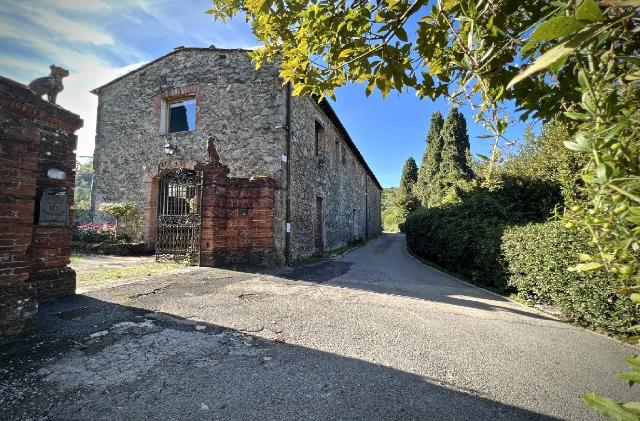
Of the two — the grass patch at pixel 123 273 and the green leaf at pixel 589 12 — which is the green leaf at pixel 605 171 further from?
the grass patch at pixel 123 273

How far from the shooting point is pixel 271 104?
30.9 feet

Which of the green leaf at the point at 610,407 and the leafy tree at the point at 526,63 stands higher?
the leafy tree at the point at 526,63

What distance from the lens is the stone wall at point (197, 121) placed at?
941cm

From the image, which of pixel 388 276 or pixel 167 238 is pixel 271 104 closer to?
pixel 167 238

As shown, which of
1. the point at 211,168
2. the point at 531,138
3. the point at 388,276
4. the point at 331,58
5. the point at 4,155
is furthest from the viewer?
the point at 531,138

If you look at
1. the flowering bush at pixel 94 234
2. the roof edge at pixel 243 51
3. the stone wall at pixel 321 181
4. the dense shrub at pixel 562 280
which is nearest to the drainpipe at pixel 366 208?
the stone wall at pixel 321 181

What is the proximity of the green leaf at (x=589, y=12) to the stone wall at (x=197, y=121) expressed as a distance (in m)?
8.31

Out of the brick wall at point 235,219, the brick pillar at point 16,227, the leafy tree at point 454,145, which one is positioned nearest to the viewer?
the brick pillar at point 16,227

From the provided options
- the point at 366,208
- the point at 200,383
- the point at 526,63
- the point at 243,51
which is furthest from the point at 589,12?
the point at 366,208

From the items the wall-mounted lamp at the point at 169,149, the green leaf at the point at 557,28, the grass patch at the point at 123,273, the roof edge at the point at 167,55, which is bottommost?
the grass patch at the point at 123,273

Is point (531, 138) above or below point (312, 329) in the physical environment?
above

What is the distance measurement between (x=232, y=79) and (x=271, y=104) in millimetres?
1785

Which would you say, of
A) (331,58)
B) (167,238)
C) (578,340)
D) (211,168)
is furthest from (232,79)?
(578,340)

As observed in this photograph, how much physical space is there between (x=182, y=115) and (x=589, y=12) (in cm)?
1210
